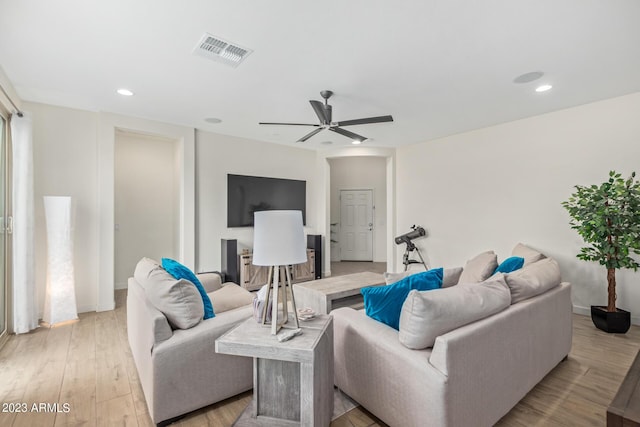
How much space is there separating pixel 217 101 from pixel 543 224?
447 centimetres

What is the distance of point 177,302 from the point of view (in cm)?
187

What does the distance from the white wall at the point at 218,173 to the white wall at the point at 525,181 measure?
278cm

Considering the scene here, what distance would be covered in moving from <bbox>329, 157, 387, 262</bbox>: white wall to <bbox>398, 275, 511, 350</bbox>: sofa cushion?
604cm

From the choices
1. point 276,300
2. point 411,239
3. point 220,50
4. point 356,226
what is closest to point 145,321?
point 276,300

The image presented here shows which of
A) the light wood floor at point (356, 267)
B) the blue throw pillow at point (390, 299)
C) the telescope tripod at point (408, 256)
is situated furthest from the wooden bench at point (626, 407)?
the light wood floor at point (356, 267)

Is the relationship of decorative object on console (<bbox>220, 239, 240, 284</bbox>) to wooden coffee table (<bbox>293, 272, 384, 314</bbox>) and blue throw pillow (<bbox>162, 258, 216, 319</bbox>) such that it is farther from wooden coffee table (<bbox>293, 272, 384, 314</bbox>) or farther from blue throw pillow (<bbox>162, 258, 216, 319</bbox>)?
blue throw pillow (<bbox>162, 258, 216, 319</bbox>)

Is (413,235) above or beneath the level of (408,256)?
above

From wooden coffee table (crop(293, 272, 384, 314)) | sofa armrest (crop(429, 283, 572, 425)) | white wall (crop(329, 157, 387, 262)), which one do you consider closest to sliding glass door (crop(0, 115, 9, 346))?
wooden coffee table (crop(293, 272, 384, 314))

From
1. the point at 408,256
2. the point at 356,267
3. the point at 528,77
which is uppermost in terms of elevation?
the point at 528,77

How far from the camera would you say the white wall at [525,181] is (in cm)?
344

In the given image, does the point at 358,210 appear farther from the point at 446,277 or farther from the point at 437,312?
the point at 437,312

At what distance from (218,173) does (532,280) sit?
4398 millimetres

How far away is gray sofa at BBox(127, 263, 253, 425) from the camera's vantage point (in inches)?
66.9

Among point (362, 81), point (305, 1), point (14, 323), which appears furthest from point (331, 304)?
point (14, 323)
